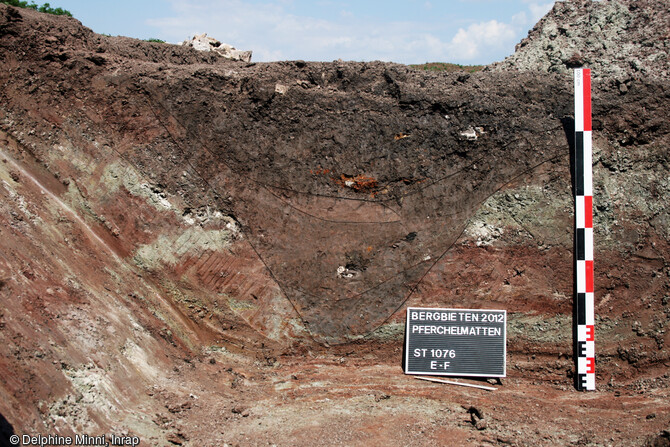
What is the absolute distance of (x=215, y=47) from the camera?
927cm

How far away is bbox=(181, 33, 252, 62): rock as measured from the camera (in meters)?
8.92

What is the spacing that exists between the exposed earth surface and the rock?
76.1 inches

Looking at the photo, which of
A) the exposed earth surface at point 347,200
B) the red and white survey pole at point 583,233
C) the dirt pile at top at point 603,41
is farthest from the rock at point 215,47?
the red and white survey pole at point 583,233

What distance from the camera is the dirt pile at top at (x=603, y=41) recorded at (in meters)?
7.03

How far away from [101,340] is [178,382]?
41.2 inches

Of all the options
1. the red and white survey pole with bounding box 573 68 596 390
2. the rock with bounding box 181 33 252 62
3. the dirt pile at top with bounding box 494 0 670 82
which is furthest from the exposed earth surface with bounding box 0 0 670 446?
the rock with bounding box 181 33 252 62

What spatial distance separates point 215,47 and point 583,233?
687 centimetres

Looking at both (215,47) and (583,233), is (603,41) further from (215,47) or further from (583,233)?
(215,47)

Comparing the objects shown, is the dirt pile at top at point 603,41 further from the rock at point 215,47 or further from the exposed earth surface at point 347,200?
the rock at point 215,47

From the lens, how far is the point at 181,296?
6.91 metres

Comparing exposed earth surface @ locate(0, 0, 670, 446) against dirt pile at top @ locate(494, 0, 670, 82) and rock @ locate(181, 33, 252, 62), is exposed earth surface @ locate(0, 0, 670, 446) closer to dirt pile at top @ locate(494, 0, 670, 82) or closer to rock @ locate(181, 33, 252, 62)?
dirt pile at top @ locate(494, 0, 670, 82)

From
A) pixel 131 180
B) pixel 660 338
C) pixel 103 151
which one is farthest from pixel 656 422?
pixel 103 151

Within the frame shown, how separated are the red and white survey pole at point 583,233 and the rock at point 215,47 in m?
5.39

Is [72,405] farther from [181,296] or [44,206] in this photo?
[44,206]
